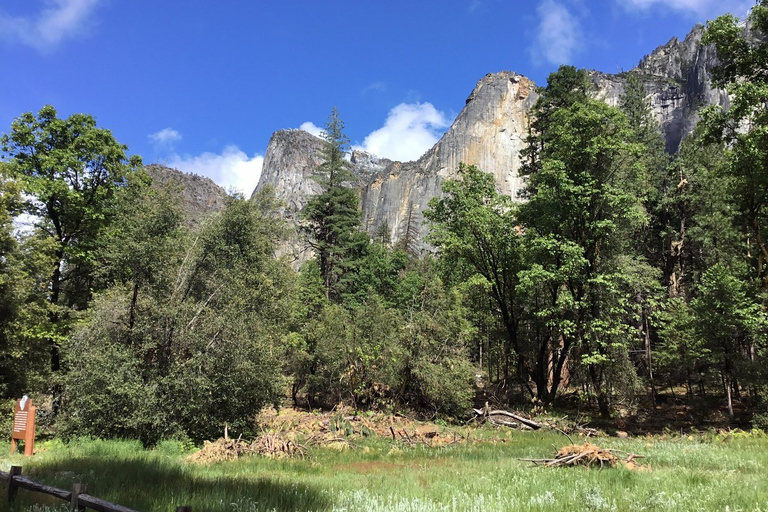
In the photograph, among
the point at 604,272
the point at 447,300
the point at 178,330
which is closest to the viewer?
the point at 178,330

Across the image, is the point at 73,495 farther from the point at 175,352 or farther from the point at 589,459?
the point at 175,352

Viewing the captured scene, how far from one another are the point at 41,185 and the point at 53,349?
7.99 m

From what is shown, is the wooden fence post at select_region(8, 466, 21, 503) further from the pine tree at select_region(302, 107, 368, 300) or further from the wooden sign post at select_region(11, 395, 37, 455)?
the pine tree at select_region(302, 107, 368, 300)

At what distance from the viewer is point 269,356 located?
16.8 metres

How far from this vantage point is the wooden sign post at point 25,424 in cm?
1219

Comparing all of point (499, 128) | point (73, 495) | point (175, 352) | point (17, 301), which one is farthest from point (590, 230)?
point (499, 128)

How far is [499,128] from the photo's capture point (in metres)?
101

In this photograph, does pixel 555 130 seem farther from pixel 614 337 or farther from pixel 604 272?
pixel 614 337

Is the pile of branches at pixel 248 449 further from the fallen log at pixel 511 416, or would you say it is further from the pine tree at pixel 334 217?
the pine tree at pixel 334 217

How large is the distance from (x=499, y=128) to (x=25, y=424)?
10024 cm

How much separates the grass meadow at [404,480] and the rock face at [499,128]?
8228cm

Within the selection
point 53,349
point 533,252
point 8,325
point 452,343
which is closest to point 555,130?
point 533,252

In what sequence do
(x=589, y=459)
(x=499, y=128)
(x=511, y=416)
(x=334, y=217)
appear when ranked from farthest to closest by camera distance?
1. (x=499, y=128)
2. (x=334, y=217)
3. (x=511, y=416)
4. (x=589, y=459)

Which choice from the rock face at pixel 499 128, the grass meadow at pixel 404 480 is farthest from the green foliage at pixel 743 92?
the rock face at pixel 499 128
